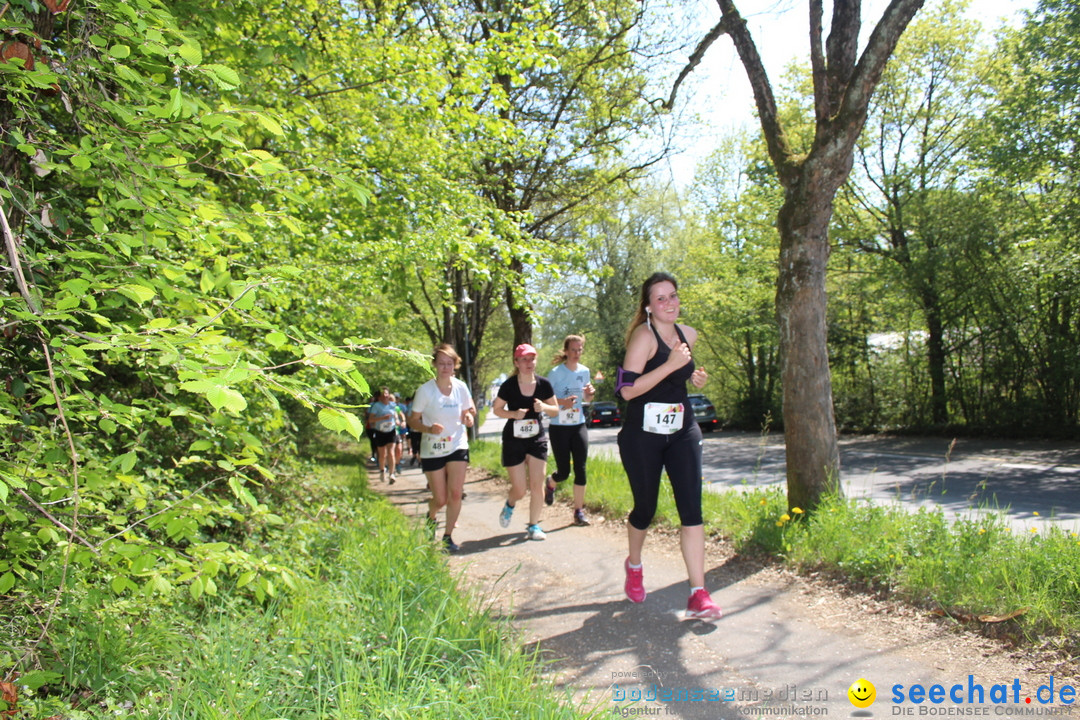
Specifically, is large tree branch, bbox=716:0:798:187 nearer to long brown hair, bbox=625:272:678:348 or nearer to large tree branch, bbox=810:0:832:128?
large tree branch, bbox=810:0:832:128

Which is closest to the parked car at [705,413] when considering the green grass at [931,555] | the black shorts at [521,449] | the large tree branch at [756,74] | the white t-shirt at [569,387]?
the white t-shirt at [569,387]

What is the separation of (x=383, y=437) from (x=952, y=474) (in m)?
10.7

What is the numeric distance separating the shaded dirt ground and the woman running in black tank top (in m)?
0.35

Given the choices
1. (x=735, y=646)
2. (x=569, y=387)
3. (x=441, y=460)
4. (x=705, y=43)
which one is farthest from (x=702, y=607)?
(x=705, y=43)

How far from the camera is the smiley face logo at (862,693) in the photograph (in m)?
3.05

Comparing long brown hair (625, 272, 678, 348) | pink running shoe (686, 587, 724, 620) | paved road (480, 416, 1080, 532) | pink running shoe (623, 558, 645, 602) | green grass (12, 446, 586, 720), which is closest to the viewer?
green grass (12, 446, 586, 720)

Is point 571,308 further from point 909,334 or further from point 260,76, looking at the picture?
point 260,76

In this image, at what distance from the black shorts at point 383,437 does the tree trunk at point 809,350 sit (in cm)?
999

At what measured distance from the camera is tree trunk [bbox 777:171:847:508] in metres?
5.60

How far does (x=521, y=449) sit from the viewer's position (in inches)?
273

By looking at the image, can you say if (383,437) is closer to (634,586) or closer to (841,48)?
(634,586)

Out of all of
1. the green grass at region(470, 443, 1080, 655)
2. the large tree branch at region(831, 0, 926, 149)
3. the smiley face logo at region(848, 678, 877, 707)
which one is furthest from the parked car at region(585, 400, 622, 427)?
the smiley face logo at region(848, 678, 877, 707)

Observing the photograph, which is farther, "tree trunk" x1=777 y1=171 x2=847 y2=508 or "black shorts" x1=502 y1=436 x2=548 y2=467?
"black shorts" x1=502 y1=436 x2=548 y2=467

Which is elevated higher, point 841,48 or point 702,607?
point 841,48
